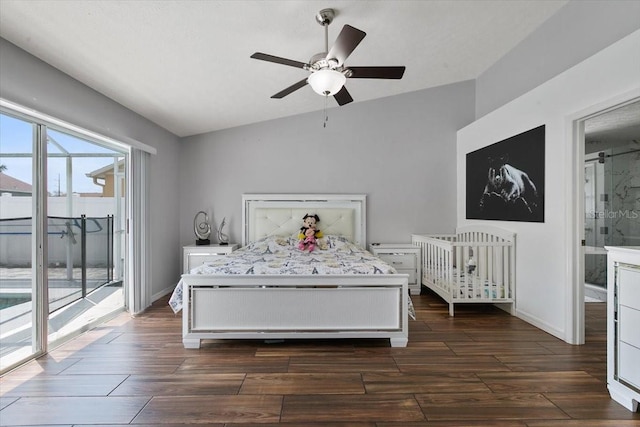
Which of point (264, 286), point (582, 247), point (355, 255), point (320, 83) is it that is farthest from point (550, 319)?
A: point (320, 83)

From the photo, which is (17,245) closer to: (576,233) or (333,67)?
(333,67)

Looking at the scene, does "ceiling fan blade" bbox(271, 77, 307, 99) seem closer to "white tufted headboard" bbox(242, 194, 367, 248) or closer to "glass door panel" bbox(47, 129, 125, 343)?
"glass door panel" bbox(47, 129, 125, 343)

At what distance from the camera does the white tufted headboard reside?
185 inches

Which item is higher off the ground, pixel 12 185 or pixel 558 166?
pixel 558 166

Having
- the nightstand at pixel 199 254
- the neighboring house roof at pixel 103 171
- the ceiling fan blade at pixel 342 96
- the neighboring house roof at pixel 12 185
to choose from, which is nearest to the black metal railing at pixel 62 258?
the neighboring house roof at pixel 12 185

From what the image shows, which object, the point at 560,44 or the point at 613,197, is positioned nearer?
the point at 560,44

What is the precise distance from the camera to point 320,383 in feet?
7.02

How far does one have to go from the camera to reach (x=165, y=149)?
4.40m

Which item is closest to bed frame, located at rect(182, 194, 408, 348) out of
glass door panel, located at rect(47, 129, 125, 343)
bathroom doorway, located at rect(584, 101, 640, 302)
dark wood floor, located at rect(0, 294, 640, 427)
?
dark wood floor, located at rect(0, 294, 640, 427)

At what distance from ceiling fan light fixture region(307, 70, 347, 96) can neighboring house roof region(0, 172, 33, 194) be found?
7.55ft

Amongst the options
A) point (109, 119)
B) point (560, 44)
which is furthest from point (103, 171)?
point (560, 44)

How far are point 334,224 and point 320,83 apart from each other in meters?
2.75

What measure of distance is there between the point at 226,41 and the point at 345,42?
3.72ft

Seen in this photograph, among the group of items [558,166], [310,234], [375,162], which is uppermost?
[375,162]
